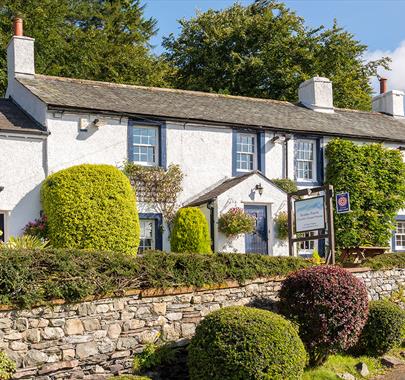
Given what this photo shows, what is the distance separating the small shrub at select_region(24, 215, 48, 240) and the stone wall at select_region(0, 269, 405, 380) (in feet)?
23.4

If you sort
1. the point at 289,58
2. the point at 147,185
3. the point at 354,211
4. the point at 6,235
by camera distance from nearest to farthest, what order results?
the point at 6,235 < the point at 147,185 < the point at 354,211 < the point at 289,58

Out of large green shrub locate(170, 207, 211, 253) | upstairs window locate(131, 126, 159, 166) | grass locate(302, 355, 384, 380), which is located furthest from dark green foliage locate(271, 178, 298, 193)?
grass locate(302, 355, 384, 380)

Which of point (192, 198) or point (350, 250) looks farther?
point (192, 198)

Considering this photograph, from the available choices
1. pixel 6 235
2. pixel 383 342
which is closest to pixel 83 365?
pixel 383 342

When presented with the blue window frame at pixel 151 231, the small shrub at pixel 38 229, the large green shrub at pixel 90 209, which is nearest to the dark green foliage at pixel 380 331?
the large green shrub at pixel 90 209

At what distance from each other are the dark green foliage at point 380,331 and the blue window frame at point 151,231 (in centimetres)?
813

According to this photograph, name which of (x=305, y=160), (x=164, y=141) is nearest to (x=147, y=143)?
(x=164, y=141)

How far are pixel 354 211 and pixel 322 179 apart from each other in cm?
163

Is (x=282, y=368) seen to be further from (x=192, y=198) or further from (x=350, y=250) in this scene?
(x=192, y=198)

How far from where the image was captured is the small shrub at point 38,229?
19562 millimetres

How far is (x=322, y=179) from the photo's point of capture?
2527 centimetres

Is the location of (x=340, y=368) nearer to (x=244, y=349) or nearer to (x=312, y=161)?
(x=244, y=349)

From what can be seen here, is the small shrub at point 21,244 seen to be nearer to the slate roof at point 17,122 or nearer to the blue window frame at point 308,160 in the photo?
the slate roof at point 17,122

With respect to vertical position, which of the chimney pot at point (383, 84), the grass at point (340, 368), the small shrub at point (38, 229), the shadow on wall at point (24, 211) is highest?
the chimney pot at point (383, 84)
